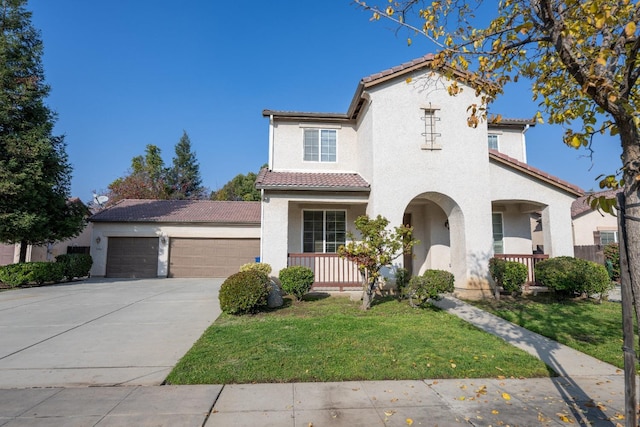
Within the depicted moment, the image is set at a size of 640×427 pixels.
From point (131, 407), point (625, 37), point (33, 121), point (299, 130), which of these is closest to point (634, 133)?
point (625, 37)

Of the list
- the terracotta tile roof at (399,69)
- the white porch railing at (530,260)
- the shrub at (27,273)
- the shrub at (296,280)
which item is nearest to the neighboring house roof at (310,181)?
the shrub at (296,280)

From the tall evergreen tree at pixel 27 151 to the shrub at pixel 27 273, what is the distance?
117 cm

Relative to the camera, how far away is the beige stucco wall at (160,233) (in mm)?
18969

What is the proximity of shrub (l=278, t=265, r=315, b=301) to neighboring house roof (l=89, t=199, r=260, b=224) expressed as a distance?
33.8 feet

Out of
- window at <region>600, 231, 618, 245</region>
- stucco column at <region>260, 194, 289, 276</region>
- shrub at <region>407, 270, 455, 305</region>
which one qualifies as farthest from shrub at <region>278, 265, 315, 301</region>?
window at <region>600, 231, 618, 245</region>

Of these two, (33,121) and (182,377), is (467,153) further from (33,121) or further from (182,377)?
(33,121)

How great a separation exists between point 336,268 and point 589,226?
67.8ft

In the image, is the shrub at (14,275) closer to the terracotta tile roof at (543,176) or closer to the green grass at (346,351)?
the green grass at (346,351)

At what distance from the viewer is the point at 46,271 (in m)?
15.4

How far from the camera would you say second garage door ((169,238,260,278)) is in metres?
19.4

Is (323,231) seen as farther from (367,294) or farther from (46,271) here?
(46,271)

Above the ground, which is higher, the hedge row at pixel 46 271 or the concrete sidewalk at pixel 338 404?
the hedge row at pixel 46 271

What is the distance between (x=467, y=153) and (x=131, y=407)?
11.0 meters

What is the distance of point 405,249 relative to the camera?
350 inches
